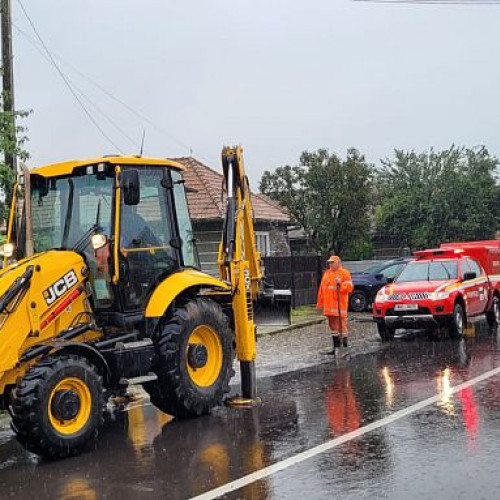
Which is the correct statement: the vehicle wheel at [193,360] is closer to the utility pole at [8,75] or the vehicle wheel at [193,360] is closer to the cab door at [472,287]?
the utility pole at [8,75]

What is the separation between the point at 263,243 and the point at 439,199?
11770mm

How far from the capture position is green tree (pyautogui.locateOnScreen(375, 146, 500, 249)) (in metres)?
34.1

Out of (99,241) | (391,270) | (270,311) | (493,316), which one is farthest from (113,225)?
(391,270)

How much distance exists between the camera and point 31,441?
650cm

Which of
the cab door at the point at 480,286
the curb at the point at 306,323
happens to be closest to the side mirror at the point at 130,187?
the curb at the point at 306,323

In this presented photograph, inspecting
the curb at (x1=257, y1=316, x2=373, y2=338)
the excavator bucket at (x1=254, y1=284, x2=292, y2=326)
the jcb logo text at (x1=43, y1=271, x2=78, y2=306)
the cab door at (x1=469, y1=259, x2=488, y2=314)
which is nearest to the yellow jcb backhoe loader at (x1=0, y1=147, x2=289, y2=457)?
the jcb logo text at (x1=43, y1=271, x2=78, y2=306)

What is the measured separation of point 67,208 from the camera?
7.94 meters

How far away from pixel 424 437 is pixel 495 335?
9050 millimetres

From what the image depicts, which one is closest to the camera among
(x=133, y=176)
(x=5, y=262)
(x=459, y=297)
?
(x=133, y=176)

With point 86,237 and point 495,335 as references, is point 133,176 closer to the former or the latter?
point 86,237

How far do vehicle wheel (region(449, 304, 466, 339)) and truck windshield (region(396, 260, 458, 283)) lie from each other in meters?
0.77

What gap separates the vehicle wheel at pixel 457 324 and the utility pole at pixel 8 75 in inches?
340

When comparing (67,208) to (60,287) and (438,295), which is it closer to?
(60,287)

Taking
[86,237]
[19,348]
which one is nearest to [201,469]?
[19,348]
